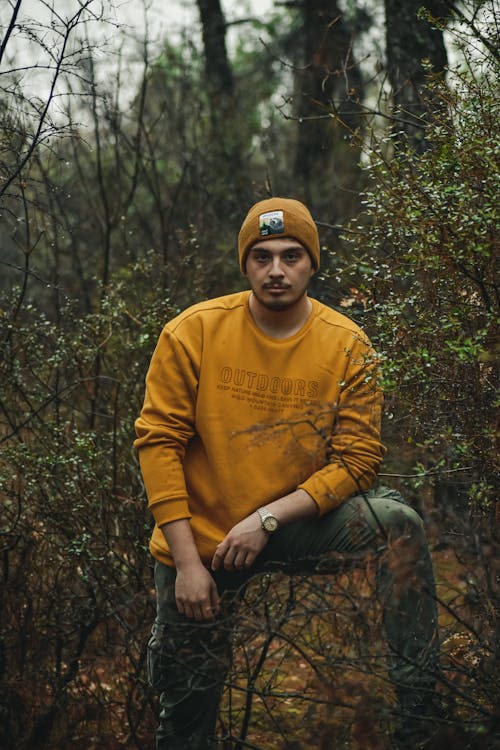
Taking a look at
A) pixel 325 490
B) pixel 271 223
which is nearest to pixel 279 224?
pixel 271 223

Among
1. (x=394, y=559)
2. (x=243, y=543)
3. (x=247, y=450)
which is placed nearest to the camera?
(x=394, y=559)

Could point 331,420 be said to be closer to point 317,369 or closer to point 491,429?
point 317,369

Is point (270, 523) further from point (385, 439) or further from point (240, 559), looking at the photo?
point (385, 439)

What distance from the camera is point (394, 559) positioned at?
204 centimetres

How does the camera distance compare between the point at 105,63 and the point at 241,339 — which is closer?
the point at 241,339

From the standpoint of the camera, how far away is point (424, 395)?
248 centimetres

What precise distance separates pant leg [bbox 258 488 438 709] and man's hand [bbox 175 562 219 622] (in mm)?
→ 210

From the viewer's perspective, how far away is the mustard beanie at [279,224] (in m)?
2.99

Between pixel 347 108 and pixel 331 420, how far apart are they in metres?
8.42

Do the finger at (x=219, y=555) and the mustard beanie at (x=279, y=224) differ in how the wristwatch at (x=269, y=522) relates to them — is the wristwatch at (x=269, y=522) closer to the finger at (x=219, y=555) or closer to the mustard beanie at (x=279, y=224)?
the finger at (x=219, y=555)

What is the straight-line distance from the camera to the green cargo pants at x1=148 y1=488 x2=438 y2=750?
2.37m

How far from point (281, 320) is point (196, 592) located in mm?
993

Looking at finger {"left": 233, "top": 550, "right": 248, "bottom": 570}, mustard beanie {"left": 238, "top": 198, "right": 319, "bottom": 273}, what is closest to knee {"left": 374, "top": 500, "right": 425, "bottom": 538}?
finger {"left": 233, "top": 550, "right": 248, "bottom": 570}

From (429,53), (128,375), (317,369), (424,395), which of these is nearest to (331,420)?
(317,369)
